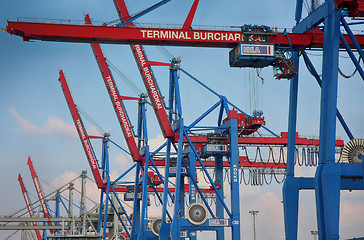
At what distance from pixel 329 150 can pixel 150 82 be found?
96.8 feet

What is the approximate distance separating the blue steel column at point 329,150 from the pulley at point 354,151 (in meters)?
3.43

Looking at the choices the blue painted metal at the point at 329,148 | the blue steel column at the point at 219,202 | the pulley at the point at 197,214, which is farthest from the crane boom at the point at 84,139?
the blue painted metal at the point at 329,148

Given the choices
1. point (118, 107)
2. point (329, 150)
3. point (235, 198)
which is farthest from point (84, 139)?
point (329, 150)

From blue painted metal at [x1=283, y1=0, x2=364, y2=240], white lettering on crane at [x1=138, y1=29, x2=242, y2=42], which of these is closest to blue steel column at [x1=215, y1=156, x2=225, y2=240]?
white lettering on crane at [x1=138, y1=29, x2=242, y2=42]

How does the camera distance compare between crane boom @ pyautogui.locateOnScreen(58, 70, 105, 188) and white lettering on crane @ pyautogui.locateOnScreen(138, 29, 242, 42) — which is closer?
white lettering on crane @ pyautogui.locateOnScreen(138, 29, 242, 42)

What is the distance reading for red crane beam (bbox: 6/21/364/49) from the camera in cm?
4200

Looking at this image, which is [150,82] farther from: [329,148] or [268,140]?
[329,148]

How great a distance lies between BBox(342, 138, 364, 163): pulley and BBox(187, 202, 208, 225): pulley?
1835 centimetres

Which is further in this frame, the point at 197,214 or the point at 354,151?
the point at 197,214

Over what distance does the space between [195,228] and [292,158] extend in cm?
1527

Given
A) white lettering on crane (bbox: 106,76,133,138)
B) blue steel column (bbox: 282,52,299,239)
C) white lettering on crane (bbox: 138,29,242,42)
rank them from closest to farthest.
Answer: blue steel column (bbox: 282,52,299,239) < white lettering on crane (bbox: 138,29,242,42) < white lettering on crane (bbox: 106,76,133,138)

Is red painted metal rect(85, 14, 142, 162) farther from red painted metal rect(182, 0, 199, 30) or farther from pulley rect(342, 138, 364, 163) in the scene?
pulley rect(342, 138, 364, 163)

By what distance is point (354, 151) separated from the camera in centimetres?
3944

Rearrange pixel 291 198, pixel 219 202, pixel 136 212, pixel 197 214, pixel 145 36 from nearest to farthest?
pixel 291 198, pixel 145 36, pixel 197 214, pixel 219 202, pixel 136 212
